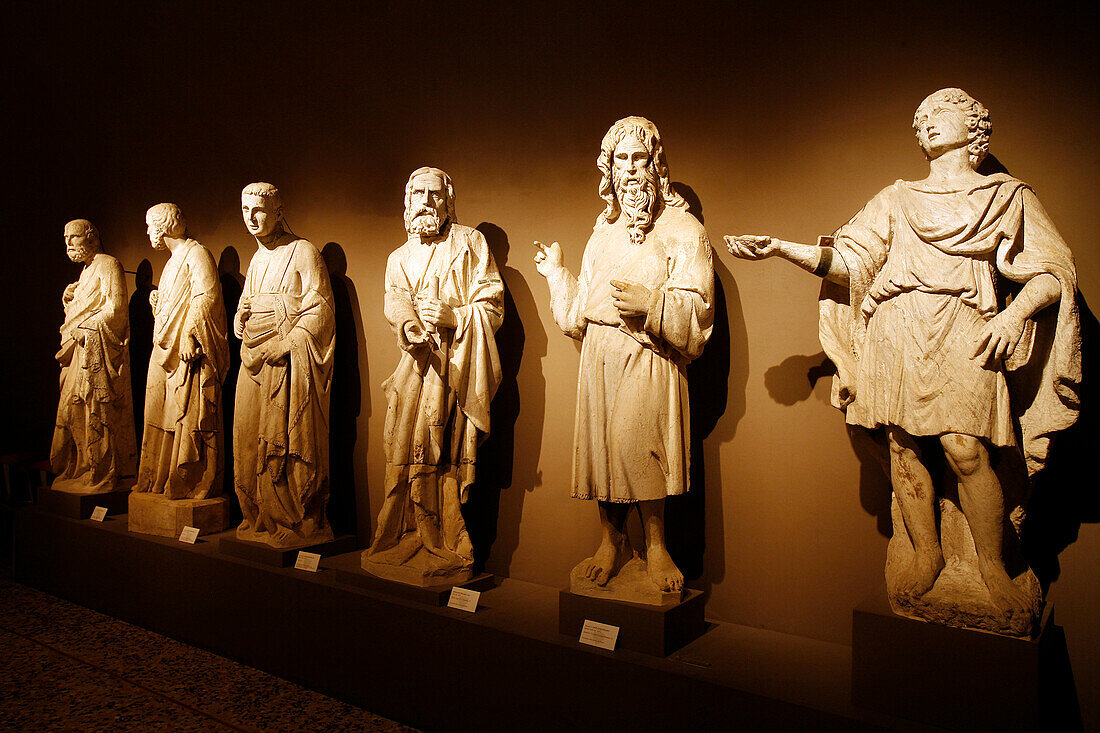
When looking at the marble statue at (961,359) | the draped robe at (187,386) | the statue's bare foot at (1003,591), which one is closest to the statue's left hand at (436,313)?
the marble statue at (961,359)

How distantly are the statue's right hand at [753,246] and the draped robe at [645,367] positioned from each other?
30cm

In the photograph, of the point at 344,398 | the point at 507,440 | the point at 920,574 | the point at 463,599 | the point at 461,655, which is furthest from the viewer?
the point at 344,398

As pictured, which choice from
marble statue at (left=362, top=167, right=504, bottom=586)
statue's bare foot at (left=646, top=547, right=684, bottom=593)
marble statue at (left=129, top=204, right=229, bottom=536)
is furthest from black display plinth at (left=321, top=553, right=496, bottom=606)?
marble statue at (left=129, top=204, right=229, bottom=536)

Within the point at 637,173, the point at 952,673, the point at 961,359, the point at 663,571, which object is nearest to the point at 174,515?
the point at 663,571

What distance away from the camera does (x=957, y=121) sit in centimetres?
269

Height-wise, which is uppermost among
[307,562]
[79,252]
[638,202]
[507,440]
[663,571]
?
[638,202]

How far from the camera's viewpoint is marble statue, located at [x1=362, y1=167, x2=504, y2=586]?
3.77 metres

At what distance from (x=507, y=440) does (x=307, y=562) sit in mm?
1218

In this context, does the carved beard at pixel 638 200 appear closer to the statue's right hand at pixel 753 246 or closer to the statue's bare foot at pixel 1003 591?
the statue's right hand at pixel 753 246

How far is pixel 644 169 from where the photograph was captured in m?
3.27

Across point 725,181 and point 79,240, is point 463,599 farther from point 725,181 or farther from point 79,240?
point 79,240

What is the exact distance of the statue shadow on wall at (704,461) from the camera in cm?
370

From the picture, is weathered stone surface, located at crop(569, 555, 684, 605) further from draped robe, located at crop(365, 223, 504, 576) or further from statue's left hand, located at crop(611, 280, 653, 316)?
statue's left hand, located at crop(611, 280, 653, 316)

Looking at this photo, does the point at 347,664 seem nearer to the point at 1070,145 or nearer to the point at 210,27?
the point at 1070,145
